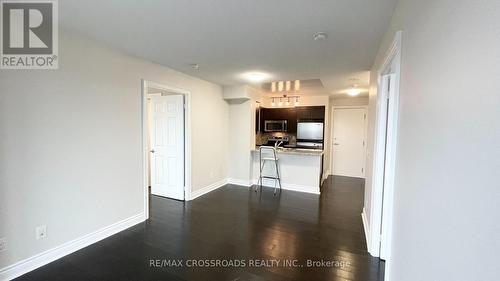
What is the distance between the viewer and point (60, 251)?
237 cm

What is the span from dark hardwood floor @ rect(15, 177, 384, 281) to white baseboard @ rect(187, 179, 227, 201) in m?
0.22

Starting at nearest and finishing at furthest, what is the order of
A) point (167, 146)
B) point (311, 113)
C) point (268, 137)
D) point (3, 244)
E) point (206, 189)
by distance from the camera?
point (3, 244)
point (167, 146)
point (206, 189)
point (311, 113)
point (268, 137)

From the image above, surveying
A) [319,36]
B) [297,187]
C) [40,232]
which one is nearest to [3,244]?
[40,232]

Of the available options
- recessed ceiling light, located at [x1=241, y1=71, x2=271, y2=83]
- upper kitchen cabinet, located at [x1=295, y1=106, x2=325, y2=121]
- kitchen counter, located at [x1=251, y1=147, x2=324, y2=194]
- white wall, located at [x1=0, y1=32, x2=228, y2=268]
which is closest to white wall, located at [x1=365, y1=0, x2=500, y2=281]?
recessed ceiling light, located at [x1=241, y1=71, x2=271, y2=83]

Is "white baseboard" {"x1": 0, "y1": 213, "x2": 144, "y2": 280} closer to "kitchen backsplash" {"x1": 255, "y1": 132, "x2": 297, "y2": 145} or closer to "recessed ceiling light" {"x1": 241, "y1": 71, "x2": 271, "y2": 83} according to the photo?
"recessed ceiling light" {"x1": 241, "y1": 71, "x2": 271, "y2": 83}

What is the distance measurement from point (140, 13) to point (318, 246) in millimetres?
3039

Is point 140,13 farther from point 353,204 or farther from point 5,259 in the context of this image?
point 353,204

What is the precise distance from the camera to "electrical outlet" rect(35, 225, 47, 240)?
7.22 feet

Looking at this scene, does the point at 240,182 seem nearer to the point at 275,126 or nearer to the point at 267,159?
the point at 267,159

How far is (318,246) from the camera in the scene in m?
2.65

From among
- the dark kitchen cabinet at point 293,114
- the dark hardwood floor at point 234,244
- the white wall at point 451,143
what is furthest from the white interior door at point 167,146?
the white wall at point 451,143
